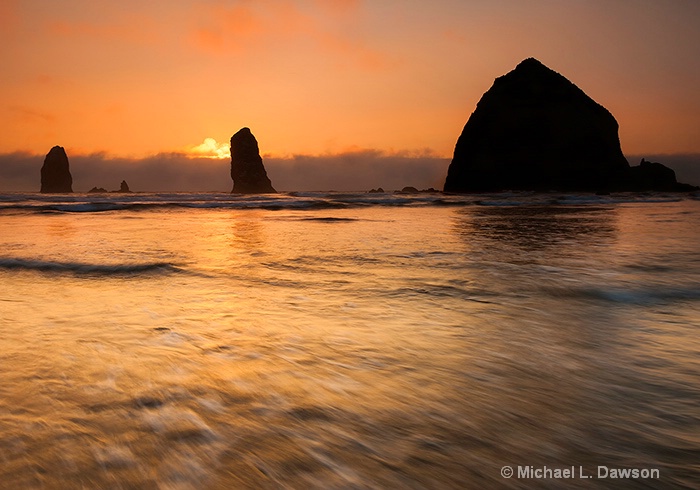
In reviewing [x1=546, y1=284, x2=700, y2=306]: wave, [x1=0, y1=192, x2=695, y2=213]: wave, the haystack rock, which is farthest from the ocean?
the haystack rock

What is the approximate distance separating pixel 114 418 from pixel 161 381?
13.3 inches

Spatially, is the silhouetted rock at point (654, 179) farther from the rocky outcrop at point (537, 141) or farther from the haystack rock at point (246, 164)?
the haystack rock at point (246, 164)

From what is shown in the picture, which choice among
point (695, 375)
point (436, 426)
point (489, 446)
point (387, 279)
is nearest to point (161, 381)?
point (436, 426)

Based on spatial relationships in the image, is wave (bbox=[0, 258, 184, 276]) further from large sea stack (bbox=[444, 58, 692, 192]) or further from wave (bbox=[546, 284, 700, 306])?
large sea stack (bbox=[444, 58, 692, 192])

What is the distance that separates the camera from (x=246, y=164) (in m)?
131

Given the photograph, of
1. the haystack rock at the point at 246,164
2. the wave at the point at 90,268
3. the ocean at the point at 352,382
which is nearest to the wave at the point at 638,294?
the ocean at the point at 352,382

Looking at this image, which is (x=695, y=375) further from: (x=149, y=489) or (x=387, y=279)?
(x=387, y=279)

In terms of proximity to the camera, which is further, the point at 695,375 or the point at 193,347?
the point at 193,347

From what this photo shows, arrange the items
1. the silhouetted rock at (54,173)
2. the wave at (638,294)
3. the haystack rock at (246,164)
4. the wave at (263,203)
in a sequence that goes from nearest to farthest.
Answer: the wave at (638,294) → the wave at (263,203) → the haystack rock at (246,164) → the silhouetted rock at (54,173)

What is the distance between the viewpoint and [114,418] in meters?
1.61

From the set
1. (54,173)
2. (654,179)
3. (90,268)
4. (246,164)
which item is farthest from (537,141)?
(54,173)

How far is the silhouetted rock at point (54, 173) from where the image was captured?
15525 centimetres

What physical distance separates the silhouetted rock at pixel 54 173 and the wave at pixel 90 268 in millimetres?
179853

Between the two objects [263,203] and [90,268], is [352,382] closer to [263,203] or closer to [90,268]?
[90,268]
